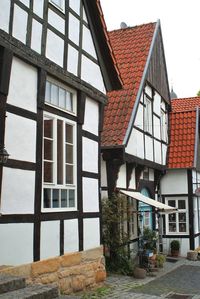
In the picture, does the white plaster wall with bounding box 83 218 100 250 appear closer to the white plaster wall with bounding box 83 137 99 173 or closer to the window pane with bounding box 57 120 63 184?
the white plaster wall with bounding box 83 137 99 173

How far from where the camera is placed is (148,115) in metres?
15.9

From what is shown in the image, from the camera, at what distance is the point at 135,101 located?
1359cm

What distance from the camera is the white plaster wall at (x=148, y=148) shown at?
1512 centimetres

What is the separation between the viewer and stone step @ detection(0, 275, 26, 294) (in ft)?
19.2

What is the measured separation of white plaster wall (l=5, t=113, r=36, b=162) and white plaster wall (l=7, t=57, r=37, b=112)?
26cm

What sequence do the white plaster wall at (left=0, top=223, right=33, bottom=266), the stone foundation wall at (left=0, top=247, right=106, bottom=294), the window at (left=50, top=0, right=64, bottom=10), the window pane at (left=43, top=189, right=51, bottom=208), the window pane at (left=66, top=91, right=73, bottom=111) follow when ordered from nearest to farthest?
the white plaster wall at (left=0, top=223, right=33, bottom=266)
the stone foundation wall at (left=0, top=247, right=106, bottom=294)
the window pane at (left=43, top=189, right=51, bottom=208)
the window at (left=50, top=0, right=64, bottom=10)
the window pane at (left=66, top=91, right=73, bottom=111)

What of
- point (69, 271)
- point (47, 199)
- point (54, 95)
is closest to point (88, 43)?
point (54, 95)

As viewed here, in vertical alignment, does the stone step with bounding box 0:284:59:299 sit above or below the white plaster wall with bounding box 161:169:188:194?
below

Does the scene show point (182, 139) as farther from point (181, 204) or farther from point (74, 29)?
point (74, 29)

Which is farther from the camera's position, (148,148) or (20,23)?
(148,148)

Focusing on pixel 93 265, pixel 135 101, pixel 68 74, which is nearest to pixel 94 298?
pixel 93 265

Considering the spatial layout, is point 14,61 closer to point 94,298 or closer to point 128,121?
point 94,298

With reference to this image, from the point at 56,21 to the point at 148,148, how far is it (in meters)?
7.30

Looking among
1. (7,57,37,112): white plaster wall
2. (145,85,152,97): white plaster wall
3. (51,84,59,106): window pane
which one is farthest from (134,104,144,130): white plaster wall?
(7,57,37,112): white plaster wall
